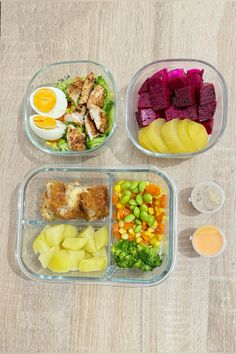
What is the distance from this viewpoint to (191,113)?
2.20m

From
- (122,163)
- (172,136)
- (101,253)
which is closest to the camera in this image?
(172,136)

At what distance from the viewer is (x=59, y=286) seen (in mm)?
2344

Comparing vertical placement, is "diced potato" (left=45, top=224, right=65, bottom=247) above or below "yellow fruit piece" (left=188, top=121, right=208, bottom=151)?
below

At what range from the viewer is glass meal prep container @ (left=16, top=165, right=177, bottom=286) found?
2.24m

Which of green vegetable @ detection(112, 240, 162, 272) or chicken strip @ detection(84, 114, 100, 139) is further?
chicken strip @ detection(84, 114, 100, 139)

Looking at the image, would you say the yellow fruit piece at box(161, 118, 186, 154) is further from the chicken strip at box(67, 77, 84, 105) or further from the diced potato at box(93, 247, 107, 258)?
the diced potato at box(93, 247, 107, 258)

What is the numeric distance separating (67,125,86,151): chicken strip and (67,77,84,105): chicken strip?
146 millimetres

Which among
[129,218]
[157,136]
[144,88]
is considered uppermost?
[144,88]

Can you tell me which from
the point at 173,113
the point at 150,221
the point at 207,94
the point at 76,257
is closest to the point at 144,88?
the point at 173,113

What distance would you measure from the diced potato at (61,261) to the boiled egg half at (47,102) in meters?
0.64

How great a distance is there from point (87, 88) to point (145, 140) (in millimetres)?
380

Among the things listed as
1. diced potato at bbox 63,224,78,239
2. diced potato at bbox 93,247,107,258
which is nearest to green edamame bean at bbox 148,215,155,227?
diced potato at bbox 93,247,107,258

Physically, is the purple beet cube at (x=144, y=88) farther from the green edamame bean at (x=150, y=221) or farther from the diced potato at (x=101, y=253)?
the diced potato at (x=101, y=253)

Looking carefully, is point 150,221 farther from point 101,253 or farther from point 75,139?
point 75,139
